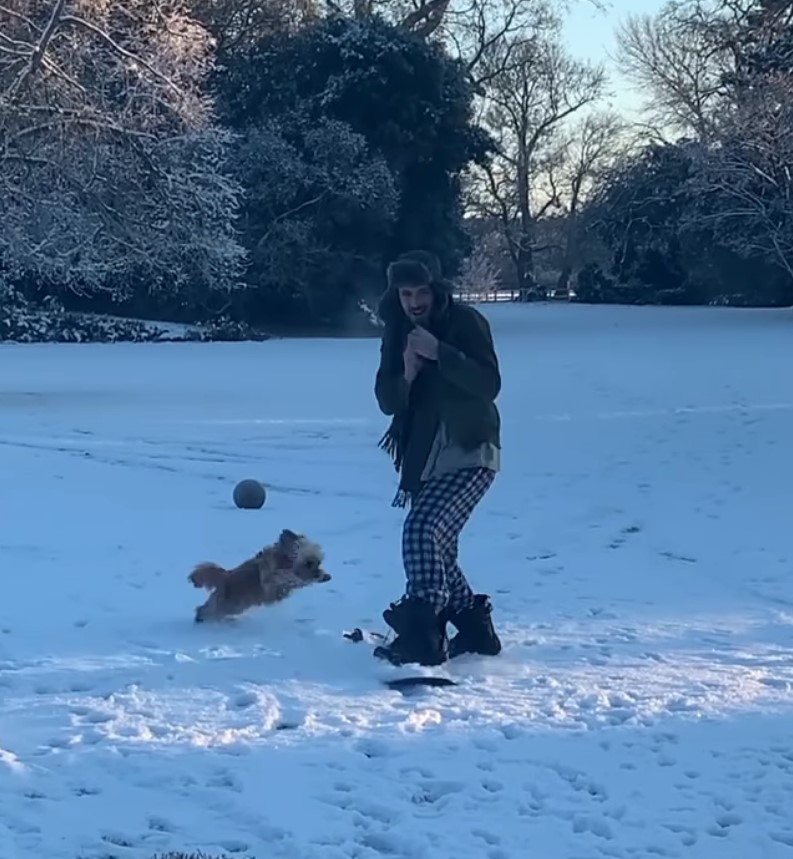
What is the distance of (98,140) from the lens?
1725cm

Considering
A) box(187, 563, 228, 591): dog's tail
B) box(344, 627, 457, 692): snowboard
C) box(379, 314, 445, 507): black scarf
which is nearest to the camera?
box(344, 627, 457, 692): snowboard

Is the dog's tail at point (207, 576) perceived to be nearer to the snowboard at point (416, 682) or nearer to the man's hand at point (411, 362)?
the snowboard at point (416, 682)

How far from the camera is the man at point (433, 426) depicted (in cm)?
592

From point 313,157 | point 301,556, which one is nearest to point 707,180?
point 313,157

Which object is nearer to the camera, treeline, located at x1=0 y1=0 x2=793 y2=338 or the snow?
the snow

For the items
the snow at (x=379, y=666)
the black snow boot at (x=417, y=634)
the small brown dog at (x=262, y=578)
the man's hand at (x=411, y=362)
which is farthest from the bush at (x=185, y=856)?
the small brown dog at (x=262, y=578)

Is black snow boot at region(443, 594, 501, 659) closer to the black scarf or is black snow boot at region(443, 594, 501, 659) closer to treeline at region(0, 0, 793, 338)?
the black scarf

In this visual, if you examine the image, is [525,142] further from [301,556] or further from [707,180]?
[301,556]

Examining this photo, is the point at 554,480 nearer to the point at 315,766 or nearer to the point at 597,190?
the point at 315,766

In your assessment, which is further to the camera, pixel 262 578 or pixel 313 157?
pixel 313 157

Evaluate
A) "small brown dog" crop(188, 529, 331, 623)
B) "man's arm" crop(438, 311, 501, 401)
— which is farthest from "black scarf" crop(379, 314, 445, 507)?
"small brown dog" crop(188, 529, 331, 623)

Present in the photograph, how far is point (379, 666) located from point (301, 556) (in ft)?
3.25

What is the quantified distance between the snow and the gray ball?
130 mm

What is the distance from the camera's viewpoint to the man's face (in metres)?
5.91
